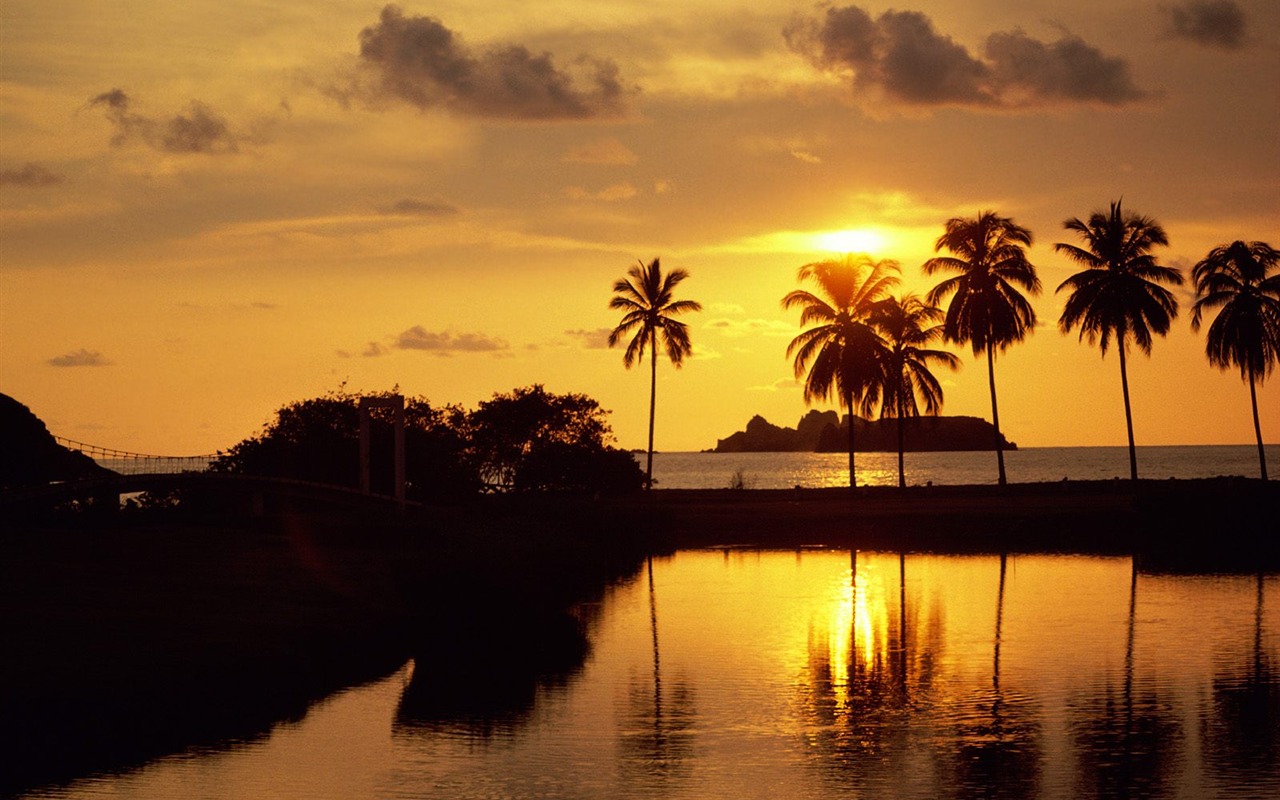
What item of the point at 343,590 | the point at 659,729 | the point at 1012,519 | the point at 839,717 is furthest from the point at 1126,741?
the point at 1012,519

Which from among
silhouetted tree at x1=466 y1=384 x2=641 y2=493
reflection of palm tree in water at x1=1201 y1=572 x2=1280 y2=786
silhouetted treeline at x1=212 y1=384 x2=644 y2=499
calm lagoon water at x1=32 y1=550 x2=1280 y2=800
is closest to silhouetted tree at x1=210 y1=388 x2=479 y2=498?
silhouetted treeline at x1=212 y1=384 x2=644 y2=499

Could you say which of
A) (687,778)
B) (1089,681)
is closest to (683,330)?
(1089,681)

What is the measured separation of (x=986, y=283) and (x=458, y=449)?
2962 centimetres

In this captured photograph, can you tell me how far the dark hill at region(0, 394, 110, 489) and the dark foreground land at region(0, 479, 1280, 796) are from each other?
1859 centimetres

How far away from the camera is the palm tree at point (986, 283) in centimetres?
7938

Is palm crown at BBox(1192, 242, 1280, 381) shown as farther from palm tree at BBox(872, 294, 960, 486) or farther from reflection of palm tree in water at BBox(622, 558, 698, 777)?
reflection of palm tree in water at BBox(622, 558, 698, 777)

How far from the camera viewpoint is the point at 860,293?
8419 centimetres

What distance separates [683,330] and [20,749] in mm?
69280

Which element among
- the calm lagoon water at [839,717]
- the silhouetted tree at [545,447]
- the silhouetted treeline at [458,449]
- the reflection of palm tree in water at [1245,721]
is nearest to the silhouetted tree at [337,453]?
the silhouetted treeline at [458,449]

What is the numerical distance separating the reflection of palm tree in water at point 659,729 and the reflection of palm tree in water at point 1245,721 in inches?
287

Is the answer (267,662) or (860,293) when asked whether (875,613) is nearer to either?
(267,662)

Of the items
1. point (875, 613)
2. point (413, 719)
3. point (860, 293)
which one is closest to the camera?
point (413, 719)

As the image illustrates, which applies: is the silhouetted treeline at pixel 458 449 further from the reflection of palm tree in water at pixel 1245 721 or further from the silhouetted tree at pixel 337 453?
the reflection of palm tree in water at pixel 1245 721

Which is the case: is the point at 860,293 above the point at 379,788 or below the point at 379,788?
above
